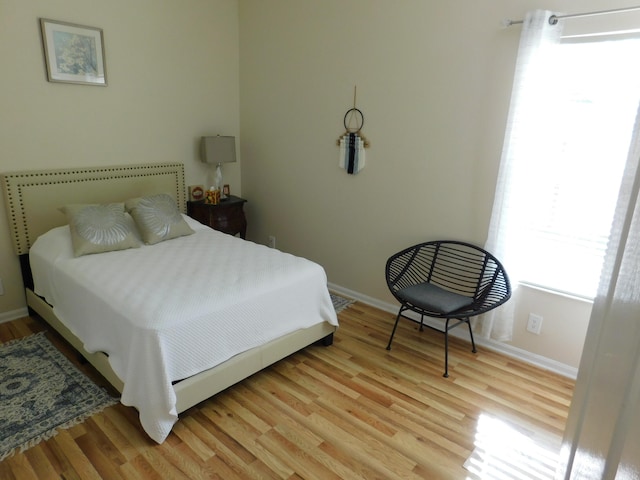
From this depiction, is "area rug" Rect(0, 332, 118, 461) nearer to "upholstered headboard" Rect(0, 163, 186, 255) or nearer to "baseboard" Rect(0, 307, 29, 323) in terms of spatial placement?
"baseboard" Rect(0, 307, 29, 323)

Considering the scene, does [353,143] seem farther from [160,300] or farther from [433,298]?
[160,300]

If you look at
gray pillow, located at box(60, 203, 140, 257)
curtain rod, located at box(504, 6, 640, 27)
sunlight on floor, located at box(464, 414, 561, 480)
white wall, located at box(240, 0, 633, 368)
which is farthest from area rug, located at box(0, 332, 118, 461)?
curtain rod, located at box(504, 6, 640, 27)

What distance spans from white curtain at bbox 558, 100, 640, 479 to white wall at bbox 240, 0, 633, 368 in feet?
7.86

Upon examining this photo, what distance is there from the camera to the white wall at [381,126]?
2783 mm

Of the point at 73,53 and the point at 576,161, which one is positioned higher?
the point at 73,53

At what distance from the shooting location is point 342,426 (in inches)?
88.0

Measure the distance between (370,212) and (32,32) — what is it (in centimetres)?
284

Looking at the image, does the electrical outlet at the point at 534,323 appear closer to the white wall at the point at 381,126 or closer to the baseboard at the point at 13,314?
the white wall at the point at 381,126

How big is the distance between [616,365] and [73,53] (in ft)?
12.5

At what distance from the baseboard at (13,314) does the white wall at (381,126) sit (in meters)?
2.23

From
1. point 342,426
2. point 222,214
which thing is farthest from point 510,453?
point 222,214

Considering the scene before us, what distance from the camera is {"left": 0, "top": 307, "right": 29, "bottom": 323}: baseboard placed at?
320 cm

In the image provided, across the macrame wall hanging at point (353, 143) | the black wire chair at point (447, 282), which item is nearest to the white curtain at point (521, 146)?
the black wire chair at point (447, 282)

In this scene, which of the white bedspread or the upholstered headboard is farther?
the upholstered headboard
